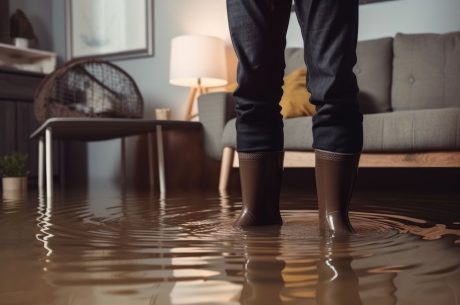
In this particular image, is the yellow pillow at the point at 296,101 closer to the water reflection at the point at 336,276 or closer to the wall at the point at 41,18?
the water reflection at the point at 336,276

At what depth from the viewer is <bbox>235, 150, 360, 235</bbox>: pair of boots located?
3.67 ft

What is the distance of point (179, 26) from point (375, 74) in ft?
5.21

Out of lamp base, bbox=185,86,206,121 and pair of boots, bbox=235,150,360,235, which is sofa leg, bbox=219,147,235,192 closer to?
lamp base, bbox=185,86,206,121

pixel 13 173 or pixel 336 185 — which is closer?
pixel 336 185

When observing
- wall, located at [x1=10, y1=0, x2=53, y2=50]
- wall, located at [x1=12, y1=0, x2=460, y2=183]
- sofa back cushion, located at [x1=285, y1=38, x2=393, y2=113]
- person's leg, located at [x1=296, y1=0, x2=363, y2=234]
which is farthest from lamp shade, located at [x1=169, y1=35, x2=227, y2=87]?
person's leg, located at [x1=296, y1=0, x2=363, y2=234]

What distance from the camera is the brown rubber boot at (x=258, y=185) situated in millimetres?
1235

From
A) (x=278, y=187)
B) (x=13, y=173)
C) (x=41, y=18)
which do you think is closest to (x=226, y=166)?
(x=13, y=173)

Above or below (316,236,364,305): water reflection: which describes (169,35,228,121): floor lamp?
above

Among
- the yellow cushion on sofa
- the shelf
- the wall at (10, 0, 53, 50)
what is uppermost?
the wall at (10, 0, 53, 50)

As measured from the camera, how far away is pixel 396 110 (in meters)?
2.85

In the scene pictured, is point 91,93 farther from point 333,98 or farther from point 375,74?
point 333,98

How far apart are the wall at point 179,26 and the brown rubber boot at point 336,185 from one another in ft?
7.30

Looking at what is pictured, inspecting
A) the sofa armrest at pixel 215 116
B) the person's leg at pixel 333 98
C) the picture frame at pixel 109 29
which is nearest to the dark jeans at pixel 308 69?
the person's leg at pixel 333 98

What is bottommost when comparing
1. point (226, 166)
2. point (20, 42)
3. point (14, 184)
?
point (14, 184)
